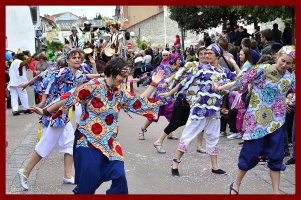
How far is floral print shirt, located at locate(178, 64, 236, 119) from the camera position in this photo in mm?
7496

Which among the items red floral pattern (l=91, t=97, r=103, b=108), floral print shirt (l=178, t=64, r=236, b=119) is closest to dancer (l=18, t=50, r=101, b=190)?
floral print shirt (l=178, t=64, r=236, b=119)

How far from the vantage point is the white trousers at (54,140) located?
22.8 feet

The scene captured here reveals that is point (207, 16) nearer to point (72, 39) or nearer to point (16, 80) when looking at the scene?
point (16, 80)

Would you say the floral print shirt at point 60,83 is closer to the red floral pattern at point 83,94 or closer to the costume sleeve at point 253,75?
the red floral pattern at point 83,94

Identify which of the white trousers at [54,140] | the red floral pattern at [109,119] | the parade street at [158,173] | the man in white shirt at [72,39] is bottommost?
the parade street at [158,173]

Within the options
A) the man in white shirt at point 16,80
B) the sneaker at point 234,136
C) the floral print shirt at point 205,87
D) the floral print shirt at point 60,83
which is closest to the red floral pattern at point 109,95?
the floral print shirt at point 60,83

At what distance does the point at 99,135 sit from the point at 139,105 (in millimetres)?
631

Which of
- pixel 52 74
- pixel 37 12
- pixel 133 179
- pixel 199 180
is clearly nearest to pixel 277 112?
pixel 199 180

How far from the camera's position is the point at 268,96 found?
5.98 meters

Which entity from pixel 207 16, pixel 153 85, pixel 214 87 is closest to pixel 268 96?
pixel 214 87

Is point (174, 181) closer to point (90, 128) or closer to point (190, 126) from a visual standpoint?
point (190, 126)

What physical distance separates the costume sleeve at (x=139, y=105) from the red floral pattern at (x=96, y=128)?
16.6 inches

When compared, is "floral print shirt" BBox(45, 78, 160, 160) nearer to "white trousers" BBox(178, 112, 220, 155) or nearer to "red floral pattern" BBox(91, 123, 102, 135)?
"red floral pattern" BBox(91, 123, 102, 135)

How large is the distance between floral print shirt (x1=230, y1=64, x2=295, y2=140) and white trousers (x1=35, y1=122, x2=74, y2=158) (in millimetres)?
2424
